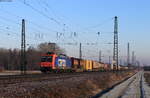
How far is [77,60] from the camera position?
77.7m

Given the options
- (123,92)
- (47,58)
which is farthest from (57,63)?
(123,92)

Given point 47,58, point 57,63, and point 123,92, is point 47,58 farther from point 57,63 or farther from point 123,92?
point 123,92

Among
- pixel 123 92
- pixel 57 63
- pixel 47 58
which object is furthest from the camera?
pixel 57 63

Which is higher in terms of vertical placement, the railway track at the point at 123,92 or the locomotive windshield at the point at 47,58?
the locomotive windshield at the point at 47,58

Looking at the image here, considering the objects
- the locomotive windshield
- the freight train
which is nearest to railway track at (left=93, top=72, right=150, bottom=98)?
the freight train

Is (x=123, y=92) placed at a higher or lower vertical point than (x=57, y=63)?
lower

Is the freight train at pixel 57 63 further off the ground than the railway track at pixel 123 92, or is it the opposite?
the freight train at pixel 57 63

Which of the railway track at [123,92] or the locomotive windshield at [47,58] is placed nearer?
the railway track at [123,92]

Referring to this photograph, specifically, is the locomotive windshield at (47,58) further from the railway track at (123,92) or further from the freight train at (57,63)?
the railway track at (123,92)

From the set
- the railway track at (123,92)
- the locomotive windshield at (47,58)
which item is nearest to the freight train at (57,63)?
the locomotive windshield at (47,58)

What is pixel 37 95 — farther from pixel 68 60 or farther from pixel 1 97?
pixel 68 60

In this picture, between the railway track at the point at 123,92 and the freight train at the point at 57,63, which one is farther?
the freight train at the point at 57,63

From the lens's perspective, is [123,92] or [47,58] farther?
[47,58]

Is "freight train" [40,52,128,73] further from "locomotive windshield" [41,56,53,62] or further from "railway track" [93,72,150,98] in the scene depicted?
"railway track" [93,72,150,98]
